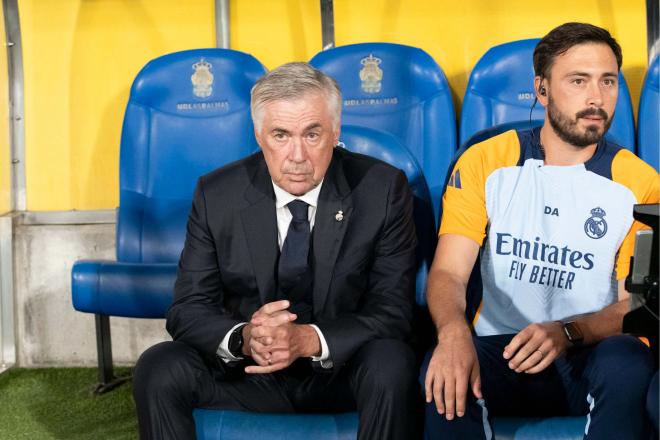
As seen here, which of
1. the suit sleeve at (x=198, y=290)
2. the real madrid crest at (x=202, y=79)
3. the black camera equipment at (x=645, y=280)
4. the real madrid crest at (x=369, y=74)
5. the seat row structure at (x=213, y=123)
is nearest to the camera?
the black camera equipment at (x=645, y=280)

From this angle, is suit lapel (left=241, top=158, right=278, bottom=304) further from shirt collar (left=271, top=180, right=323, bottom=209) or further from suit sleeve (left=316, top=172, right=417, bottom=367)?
suit sleeve (left=316, top=172, right=417, bottom=367)

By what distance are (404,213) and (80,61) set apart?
67.8 inches

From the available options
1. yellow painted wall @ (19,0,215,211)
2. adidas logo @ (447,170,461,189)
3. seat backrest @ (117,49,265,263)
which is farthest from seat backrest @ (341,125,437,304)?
yellow painted wall @ (19,0,215,211)

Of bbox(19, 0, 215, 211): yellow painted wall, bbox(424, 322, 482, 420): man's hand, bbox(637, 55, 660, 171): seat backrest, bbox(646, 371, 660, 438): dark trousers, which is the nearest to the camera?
bbox(646, 371, 660, 438): dark trousers

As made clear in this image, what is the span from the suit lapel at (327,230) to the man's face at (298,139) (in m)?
0.05

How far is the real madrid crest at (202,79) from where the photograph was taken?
2.99m

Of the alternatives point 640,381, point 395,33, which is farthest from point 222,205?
point 395,33

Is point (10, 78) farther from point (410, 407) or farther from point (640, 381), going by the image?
point (640, 381)

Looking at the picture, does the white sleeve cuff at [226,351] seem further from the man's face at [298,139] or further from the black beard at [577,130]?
the black beard at [577,130]

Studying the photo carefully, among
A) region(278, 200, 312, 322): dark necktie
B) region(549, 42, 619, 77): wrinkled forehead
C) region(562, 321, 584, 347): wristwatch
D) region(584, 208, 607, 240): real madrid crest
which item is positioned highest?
region(549, 42, 619, 77): wrinkled forehead

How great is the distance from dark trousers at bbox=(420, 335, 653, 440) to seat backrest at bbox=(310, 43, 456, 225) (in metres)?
0.97

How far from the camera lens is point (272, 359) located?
1.82 m

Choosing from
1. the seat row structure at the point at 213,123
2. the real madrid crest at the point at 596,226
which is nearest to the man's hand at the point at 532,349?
the real madrid crest at the point at 596,226

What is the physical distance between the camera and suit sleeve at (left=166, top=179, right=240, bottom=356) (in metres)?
1.93
